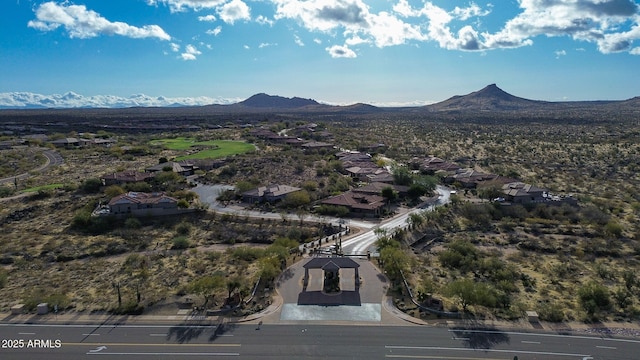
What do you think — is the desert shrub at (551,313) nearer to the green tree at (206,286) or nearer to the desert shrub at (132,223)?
the green tree at (206,286)

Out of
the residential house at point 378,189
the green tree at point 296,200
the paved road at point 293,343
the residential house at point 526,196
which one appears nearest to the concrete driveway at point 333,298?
the paved road at point 293,343

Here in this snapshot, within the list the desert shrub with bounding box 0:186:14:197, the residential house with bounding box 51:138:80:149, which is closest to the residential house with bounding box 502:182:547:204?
the desert shrub with bounding box 0:186:14:197

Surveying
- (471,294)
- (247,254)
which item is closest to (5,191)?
(247,254)

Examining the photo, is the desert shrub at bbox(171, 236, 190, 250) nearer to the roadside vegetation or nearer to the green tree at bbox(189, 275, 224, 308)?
the roadside vegetation

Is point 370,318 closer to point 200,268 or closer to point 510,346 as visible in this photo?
point 510,346

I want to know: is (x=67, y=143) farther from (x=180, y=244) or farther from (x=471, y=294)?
(x=471, y=294)

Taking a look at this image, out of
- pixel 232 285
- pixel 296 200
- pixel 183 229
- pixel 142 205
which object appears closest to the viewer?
pixel 232 285

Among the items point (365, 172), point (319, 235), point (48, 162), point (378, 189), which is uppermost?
point (48, 162)
